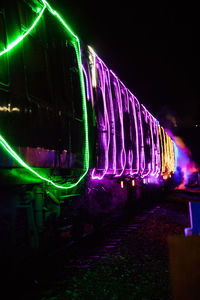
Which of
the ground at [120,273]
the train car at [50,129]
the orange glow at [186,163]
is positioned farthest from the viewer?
the orange glow at [186,163]

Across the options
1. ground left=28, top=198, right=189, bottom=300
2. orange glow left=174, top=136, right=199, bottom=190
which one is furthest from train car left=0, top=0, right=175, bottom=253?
orange glow left=174, top=136, right=199, bottom=190

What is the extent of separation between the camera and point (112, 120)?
6.72 m

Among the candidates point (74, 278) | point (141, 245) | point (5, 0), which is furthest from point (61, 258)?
point (5, 0)

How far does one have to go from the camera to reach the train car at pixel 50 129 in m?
3.45

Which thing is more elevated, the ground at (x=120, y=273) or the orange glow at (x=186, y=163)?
the orange glow at (x=186, y=163)

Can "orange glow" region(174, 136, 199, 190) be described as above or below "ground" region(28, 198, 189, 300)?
above

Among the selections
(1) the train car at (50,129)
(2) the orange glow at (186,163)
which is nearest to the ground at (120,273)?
(1) the train car at (50,129)

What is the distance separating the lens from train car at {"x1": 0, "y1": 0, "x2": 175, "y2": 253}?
3451 millimetres

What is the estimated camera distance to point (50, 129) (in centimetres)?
422

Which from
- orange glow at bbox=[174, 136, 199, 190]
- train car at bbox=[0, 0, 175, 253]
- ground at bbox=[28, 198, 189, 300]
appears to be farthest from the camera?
orange glow at bbox=[174, 136, 199, 190]

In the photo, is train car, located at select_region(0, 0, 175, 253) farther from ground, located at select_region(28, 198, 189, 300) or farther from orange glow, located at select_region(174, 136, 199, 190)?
orange glow, located at select_region(174, 136, 199, 190)

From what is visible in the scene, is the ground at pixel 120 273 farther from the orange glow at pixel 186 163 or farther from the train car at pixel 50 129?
the orange glow at pixel 186 163

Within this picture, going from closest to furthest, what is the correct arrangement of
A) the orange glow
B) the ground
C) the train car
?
1. the train car
2. the ground
3. the orange glow

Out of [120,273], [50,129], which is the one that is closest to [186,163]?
[120,273]
